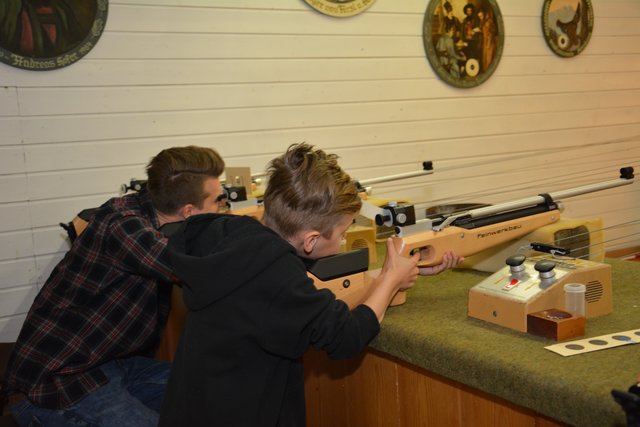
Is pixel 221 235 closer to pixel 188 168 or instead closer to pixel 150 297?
pixel 150 297

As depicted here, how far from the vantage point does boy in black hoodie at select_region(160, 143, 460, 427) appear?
1.37 metres

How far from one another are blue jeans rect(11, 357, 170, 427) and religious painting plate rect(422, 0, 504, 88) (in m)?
3.21

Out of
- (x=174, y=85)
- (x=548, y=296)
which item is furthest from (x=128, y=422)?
(x=174, y=85)

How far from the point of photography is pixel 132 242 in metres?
2.12

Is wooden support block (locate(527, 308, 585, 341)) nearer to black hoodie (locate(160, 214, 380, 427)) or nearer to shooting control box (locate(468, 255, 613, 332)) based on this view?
shooting control box (locate(468, 255, 613, 332))

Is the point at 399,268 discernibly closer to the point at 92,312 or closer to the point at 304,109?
the point at 92,312

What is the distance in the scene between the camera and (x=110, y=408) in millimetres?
2029

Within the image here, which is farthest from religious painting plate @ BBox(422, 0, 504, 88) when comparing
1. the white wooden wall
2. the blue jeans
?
the blue jeans

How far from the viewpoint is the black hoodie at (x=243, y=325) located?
1362 mm

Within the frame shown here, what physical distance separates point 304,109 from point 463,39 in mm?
1385

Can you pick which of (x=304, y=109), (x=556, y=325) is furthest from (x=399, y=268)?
(x=304, y=109)

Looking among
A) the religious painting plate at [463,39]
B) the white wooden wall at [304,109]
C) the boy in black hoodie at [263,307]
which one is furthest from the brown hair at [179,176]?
the religious painting plate at [463,39]

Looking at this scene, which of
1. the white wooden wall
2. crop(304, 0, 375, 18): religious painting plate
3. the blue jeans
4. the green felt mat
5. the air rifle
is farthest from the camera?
crop(304, 0, 375, 18): religious painting plate

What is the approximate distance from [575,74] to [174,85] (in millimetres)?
3404
